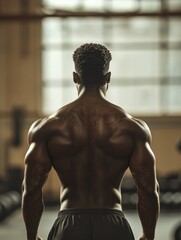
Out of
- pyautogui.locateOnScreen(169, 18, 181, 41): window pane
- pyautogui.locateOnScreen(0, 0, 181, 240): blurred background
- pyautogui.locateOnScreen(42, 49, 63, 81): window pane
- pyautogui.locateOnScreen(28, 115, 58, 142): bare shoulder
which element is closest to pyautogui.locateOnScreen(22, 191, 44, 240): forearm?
pyautogui.locateOnScreen(28, 115, 58, 142): bare shoulder

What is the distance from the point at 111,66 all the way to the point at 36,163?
8.09m

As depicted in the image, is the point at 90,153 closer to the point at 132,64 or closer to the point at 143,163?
the point at 143,163

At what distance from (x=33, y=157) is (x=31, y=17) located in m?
4.67

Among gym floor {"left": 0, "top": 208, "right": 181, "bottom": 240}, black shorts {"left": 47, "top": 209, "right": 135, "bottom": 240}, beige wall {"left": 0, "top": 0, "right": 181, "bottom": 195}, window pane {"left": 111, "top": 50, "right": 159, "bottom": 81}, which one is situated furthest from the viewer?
window pane {"left": 111, "top": 50, "right": 159, "bottom": 81}

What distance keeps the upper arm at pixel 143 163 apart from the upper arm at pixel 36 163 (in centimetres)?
35

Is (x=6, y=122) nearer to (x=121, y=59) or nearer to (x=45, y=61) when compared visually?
(x=45, y=61)

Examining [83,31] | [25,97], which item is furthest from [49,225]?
[83,31]

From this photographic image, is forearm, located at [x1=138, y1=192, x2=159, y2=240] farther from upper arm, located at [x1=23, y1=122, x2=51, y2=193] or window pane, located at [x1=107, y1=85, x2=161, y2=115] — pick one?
window pane, located at [x1=107, y1=85, x2=161, y2=115]

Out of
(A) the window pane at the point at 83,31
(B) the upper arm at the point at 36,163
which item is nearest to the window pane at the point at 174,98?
(A) the window pane at the point at 83,31

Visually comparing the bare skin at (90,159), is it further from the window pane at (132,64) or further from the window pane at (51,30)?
the window pane at (51,30)

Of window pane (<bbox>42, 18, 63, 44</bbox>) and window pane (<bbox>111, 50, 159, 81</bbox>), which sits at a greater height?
window pane (<bbox>42, 18, 63, 44</bbox>)

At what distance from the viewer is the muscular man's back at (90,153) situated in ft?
8.43

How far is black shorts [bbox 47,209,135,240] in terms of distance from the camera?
255 cm

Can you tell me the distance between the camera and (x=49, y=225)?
7.35m
